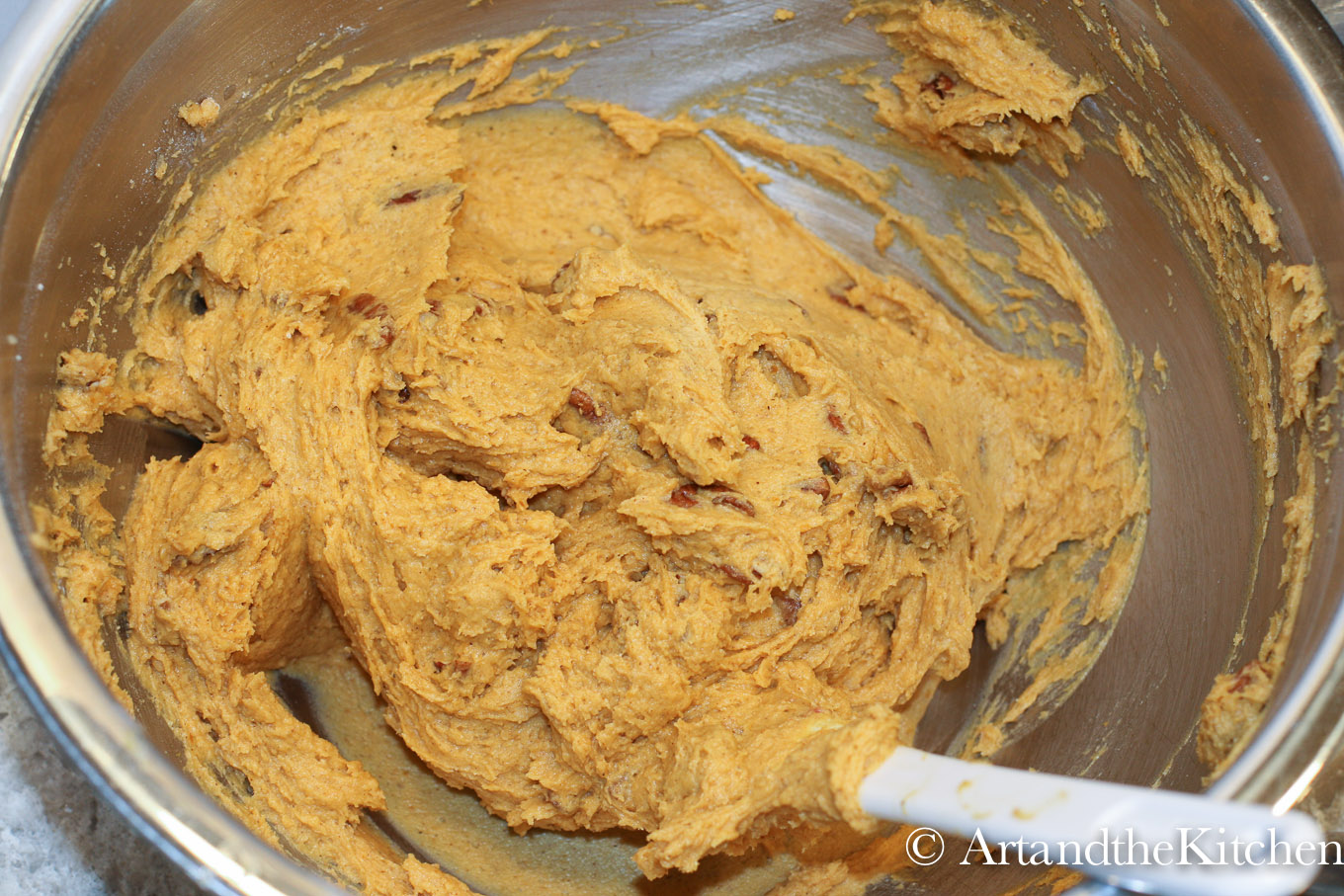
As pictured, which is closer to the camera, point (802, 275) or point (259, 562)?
point (259, 562)

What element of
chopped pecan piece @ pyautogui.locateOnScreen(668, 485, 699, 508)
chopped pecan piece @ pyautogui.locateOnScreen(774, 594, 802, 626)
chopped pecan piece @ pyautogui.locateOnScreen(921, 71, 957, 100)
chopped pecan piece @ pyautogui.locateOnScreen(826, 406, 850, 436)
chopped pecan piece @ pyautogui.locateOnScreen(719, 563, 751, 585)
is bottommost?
chopped pecan piece @ pyautogui.locateOnScreen(774, 594, 802, 626)

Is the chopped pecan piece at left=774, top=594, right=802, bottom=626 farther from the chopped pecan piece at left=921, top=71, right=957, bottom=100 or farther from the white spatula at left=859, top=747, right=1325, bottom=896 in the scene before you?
the chopped pecan piece at left=921, top=71, right=957, bottom=100

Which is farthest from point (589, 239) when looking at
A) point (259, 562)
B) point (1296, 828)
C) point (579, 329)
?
point (1296, 828)

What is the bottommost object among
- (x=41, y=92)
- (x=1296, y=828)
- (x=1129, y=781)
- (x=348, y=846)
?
(x=1129, y=781)

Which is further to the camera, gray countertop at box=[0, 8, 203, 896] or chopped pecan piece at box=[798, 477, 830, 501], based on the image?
chopped pecan piece at box=[798, 477, 830, 501]

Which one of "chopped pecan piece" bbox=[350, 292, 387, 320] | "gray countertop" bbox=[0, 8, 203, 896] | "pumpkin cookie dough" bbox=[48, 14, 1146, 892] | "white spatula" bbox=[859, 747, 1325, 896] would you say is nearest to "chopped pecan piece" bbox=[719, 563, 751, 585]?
"pumpkin cookie dough" bbox=[48, 14, 1146, 892]

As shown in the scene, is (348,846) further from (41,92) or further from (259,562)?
(41,92)
